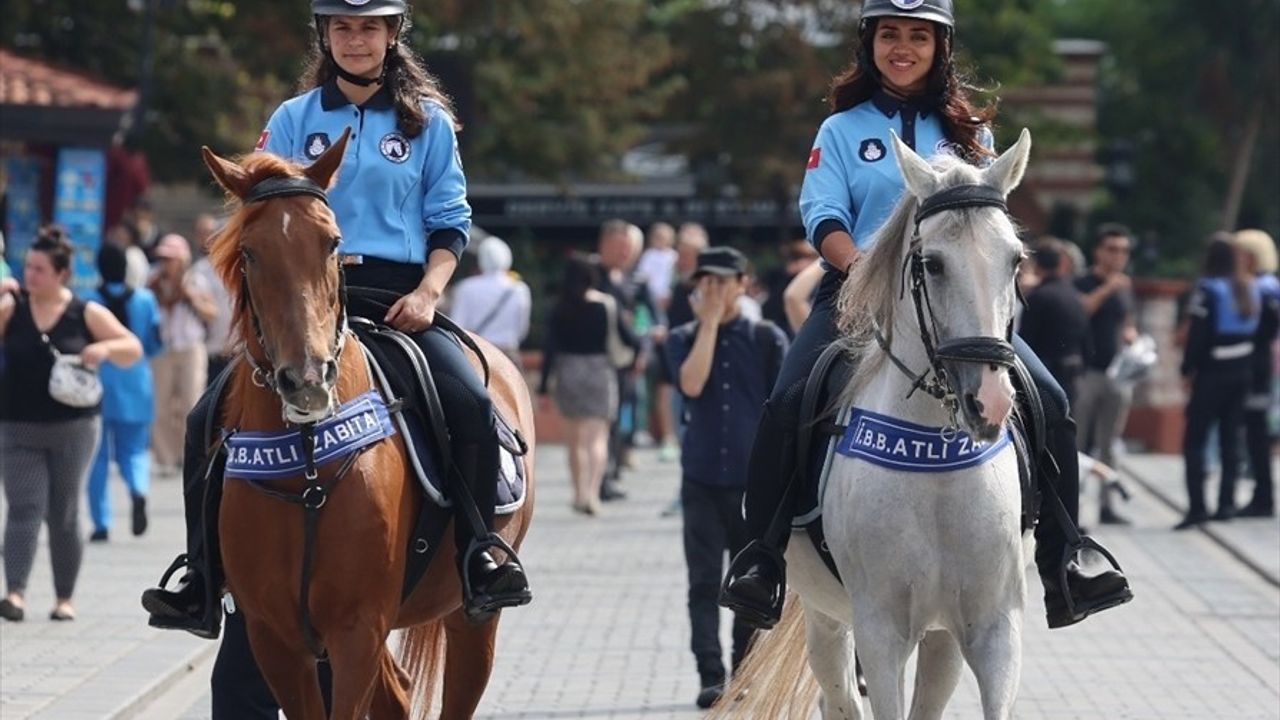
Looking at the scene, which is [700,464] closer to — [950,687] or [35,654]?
[35,654]

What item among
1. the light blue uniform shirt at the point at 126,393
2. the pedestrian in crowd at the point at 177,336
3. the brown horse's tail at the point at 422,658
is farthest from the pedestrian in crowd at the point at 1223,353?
the brown horse's tail at the point at 422,658

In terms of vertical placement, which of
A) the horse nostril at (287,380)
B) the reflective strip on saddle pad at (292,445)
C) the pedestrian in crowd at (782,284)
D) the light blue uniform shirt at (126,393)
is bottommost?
the light blue uniform shirt at (126,393)

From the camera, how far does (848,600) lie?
7.82m

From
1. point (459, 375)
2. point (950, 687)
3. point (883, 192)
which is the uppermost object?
point (883, 192)

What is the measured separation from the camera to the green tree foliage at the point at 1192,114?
152 ft

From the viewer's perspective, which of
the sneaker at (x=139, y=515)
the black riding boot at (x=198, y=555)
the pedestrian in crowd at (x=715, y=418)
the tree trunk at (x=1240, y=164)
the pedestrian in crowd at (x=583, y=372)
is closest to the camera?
the black riding boot at (x=198, y=555)

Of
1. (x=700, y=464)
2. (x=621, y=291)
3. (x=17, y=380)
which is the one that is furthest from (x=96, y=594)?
(x=621, y=291)

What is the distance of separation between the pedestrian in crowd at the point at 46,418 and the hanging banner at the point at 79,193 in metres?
8.21

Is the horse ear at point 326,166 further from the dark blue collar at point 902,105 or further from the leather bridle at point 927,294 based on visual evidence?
the dark blue collar at point 902,105

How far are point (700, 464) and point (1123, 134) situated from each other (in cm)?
4472

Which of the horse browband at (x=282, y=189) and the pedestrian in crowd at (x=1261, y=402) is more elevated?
the horse browband at (x=282, y=189)

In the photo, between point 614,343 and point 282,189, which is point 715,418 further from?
point 614,343

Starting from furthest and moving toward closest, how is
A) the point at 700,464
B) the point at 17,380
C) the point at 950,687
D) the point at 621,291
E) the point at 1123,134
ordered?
the point at 1123,134, the point at 621,291, the point at 17,380, the point at 700,464, the point at 950,687

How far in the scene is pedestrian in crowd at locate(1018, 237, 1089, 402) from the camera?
17.2 metres
